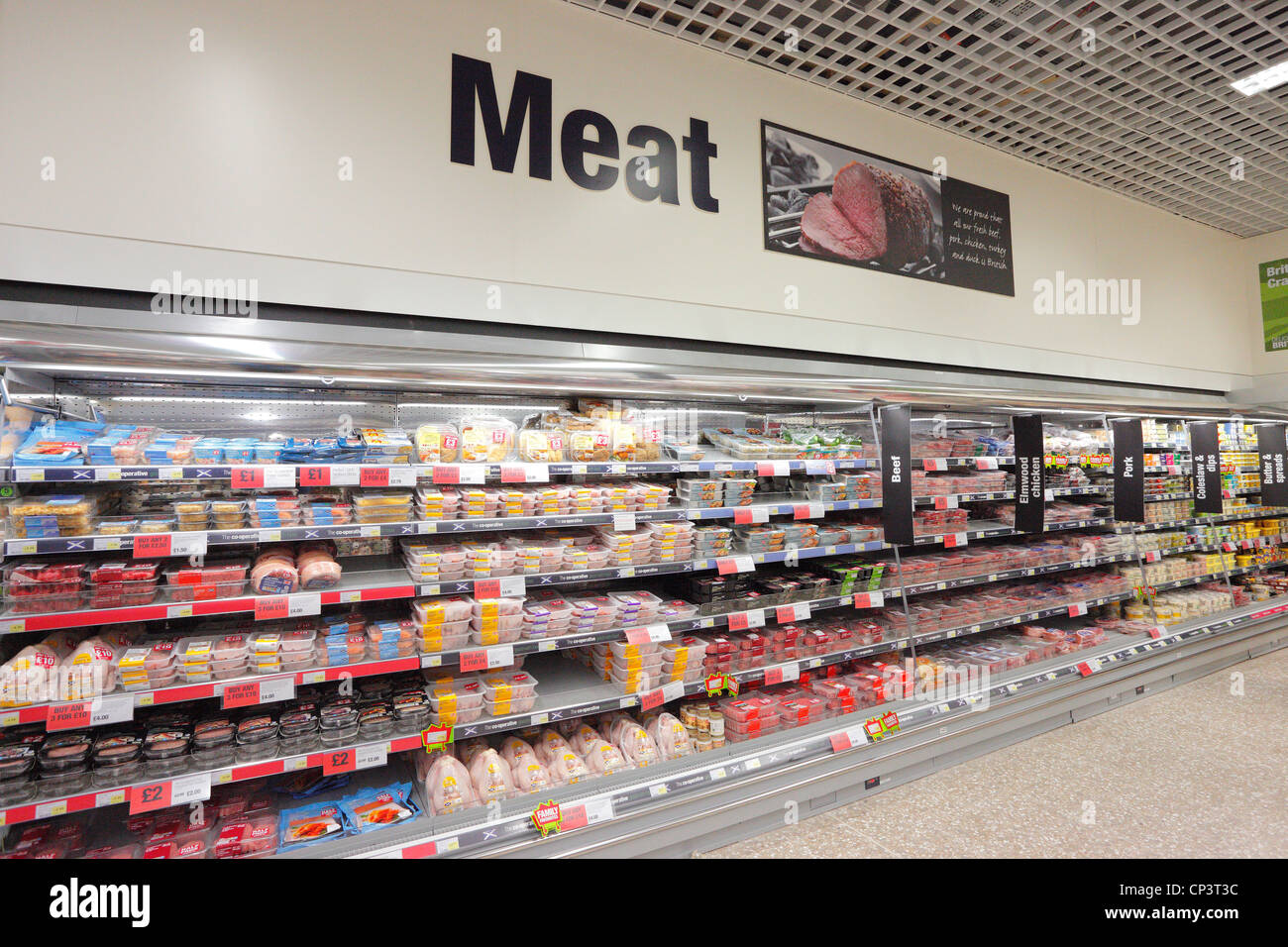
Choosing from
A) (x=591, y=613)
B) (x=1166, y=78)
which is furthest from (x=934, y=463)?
(x=1166, y=78)

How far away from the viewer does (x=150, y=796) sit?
6.47 ft

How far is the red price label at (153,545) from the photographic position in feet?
6.53

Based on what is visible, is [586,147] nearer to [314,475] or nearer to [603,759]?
[314,475]

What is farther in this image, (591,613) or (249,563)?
(591,613)

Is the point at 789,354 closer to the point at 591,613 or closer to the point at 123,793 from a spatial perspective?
the point at 591,613

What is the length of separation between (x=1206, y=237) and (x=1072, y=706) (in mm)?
5558

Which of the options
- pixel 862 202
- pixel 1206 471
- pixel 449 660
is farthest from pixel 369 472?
pixel 1206 471

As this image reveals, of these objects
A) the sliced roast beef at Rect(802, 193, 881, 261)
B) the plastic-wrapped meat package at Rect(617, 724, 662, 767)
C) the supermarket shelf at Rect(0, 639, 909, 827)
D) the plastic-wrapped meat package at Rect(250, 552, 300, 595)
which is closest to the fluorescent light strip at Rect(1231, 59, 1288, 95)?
the sliced roast beef at Rect(802, 193, 881, 261)

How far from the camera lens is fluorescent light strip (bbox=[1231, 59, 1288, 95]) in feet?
12.8

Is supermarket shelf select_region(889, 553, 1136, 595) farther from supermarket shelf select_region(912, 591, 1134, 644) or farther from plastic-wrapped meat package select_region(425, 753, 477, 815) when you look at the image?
plastic-wrapped meat package select_region(425, 753, 477, 815)

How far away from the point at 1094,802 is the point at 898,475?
1.80 metres

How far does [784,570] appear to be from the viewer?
3.64 meters

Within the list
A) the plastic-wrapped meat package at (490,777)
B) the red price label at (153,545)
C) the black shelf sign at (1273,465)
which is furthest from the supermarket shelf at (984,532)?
the red price label at (153,545)

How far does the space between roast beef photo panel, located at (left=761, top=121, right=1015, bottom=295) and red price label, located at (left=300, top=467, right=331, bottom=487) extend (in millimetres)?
2778
